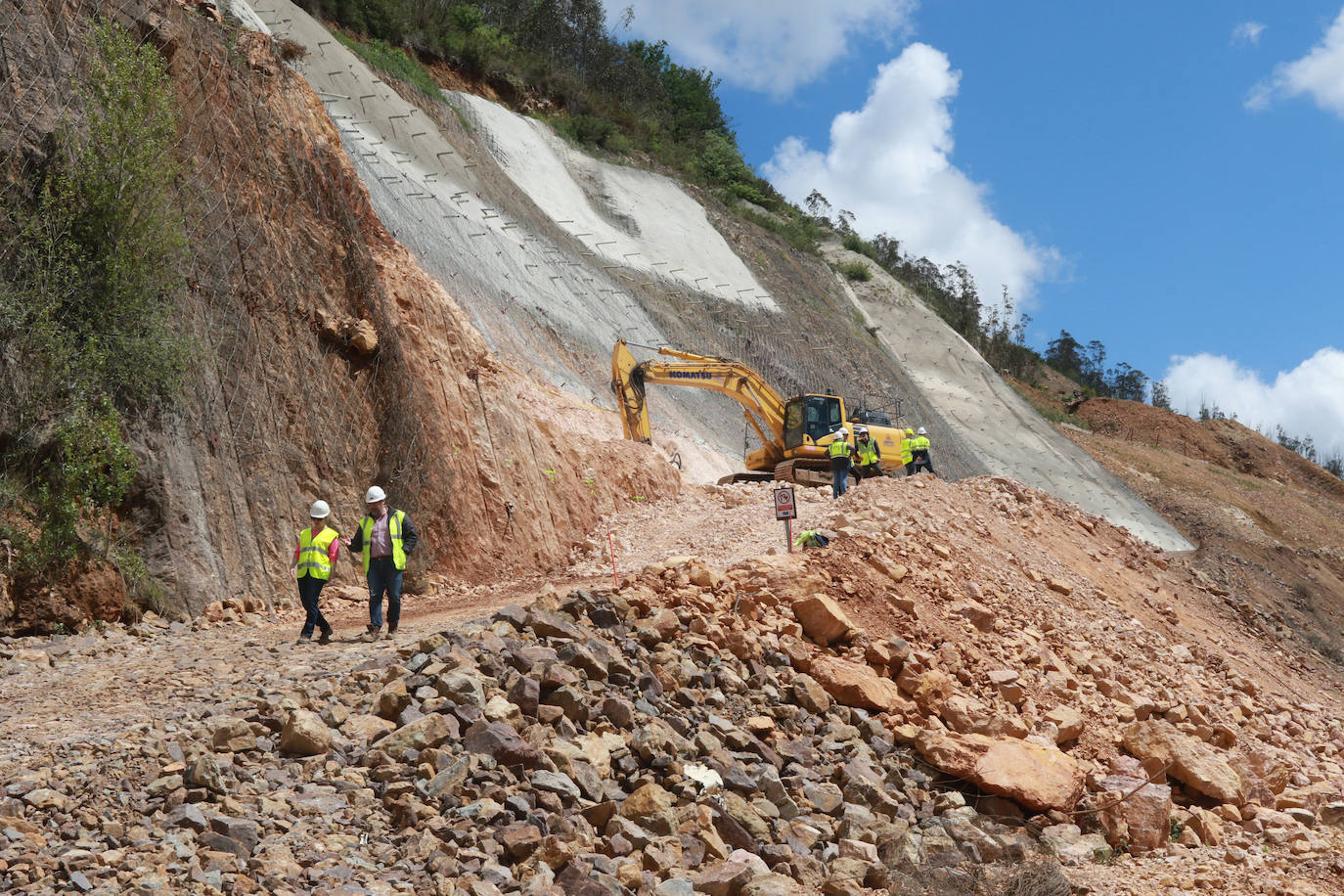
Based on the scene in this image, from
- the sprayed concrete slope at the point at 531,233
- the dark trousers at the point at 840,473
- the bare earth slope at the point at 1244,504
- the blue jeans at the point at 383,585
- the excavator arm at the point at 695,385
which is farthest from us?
the sprayed concrete slope at the point at 531,233

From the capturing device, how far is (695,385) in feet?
64.4

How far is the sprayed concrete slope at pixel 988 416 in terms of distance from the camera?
112ft

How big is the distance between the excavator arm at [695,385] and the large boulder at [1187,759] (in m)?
10.7

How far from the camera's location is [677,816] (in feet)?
20.3

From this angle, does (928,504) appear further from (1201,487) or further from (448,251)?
(1201,487)

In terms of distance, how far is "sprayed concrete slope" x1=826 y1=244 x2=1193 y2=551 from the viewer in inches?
1342

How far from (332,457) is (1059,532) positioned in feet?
35.4

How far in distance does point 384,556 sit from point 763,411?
39.4ft

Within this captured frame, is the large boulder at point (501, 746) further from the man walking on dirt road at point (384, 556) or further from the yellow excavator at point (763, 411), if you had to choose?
the yellow excavator at point (763, 411)

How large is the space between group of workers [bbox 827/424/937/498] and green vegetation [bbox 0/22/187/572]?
906 centimetres

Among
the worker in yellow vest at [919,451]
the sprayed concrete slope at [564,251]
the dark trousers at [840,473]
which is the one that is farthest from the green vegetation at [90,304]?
the worker in yellow vest at [919,451]

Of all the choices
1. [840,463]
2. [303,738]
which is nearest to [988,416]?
[840,463]

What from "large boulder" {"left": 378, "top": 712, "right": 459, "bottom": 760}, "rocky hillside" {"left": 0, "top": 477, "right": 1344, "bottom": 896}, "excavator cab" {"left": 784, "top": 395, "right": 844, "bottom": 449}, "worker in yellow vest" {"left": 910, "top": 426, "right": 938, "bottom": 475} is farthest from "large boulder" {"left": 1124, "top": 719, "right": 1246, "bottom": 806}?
"excavator cab" {"left": 784, "top": 395, "right": 844, "bottom": 449}

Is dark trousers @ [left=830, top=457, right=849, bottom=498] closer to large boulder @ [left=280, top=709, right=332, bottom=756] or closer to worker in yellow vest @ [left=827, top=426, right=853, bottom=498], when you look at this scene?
worker in yellow vest @ [left=827, top=426, right=853, bottom=498]
